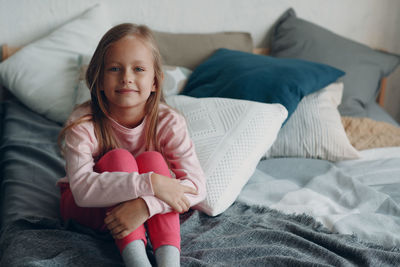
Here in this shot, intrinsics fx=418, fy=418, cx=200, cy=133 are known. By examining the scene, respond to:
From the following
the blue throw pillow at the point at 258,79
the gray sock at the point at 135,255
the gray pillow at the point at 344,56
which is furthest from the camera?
the gray pillow at the point at 344,56

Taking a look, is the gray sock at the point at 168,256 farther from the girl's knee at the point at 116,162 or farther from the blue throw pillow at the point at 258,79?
the blue throw pillow at the point at 258,79

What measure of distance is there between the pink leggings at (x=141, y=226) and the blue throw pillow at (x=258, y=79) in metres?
0.57

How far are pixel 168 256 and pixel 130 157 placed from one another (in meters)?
0.26

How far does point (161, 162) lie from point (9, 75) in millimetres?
952

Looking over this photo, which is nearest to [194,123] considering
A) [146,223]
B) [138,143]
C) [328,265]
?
[138,143]

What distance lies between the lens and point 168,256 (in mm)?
871

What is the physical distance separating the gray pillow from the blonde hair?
41.5 inches

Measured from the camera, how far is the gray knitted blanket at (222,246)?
0.88 meters

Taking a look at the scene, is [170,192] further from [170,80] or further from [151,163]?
[170,80]

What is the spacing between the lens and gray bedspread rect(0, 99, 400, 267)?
89 cm

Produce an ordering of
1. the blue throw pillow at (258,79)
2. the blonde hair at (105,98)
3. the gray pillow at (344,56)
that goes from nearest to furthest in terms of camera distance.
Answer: the blonde hair at (105,98)
the blue throw pillow at (258,79)
the gray pillow at (344,56)

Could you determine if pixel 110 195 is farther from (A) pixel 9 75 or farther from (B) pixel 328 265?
(A) pixel 9 75

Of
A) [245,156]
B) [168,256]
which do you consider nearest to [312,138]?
[245,156]

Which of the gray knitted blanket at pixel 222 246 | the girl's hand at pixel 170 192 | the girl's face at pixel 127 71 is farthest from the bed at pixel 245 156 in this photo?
the girl's face at pixel 127 71
